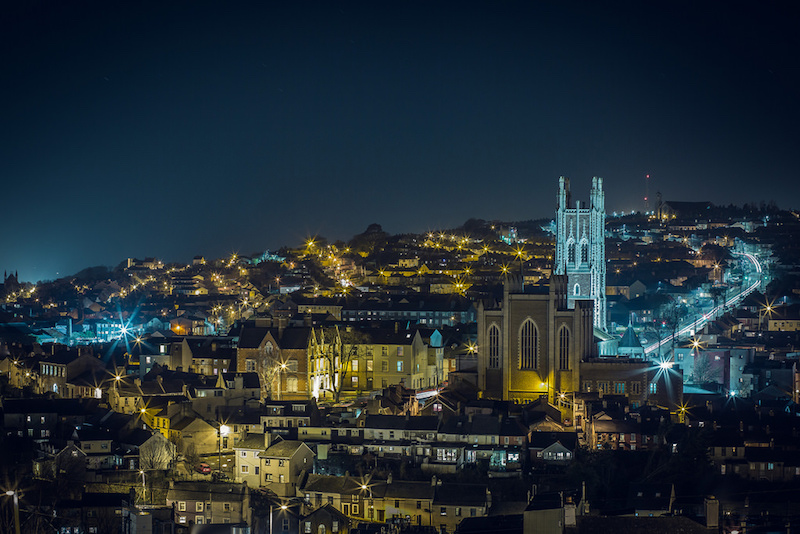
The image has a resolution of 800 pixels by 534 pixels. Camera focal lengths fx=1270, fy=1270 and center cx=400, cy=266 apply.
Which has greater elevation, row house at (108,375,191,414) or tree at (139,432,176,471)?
row house at (108,375,191,414)

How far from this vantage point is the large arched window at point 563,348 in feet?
199

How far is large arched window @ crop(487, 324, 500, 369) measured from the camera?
2434 inches

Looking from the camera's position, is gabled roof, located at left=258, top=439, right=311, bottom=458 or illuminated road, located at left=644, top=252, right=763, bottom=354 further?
illuminated road, located at left=644, top=252, right=763, bottom=354

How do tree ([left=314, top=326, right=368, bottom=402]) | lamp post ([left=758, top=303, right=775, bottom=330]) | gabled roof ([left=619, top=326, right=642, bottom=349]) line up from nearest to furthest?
tree ([left=314, top=326, right=368, bottom=402]), gabled roof ([left=619, top=326, right=642, bottom=349]), lamp post ([left=758, top=303, right=775, bottom=330])

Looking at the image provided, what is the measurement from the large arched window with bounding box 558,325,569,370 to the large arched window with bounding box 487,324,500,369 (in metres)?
3.04

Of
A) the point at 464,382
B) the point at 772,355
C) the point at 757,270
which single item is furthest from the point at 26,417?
the point at 757,270

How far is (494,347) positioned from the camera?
61.8 metres

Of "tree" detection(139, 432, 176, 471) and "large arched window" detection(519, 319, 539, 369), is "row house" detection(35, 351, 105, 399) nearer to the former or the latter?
"tree" detection(139, 432, 176, 471)

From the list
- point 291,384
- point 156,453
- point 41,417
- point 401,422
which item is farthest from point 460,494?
point 41,417

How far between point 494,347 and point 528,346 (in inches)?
64.9

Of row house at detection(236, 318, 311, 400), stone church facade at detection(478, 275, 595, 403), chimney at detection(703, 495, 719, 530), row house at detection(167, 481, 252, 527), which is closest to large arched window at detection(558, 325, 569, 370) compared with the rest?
stone church facade at detection(478, 275, 595, 403)

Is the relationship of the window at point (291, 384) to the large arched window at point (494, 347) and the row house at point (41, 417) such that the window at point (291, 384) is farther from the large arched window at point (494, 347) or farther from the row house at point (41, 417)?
the row house at point (41, 417)

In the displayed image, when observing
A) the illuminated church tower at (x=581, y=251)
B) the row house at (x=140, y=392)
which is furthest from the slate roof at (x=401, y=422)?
the illuminated church tower at (x=581, y=251)

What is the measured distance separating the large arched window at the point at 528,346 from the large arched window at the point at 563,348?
1.17 m
